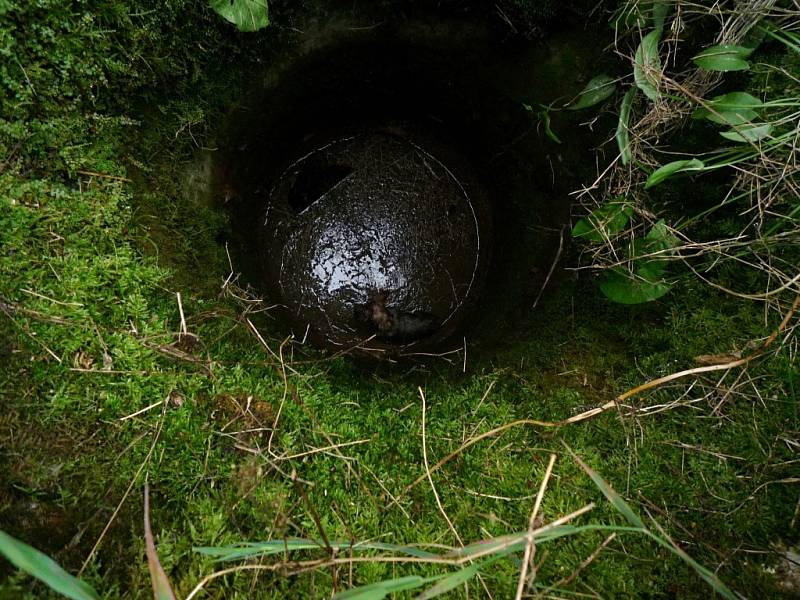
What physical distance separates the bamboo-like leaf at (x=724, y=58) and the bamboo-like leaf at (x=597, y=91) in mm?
358

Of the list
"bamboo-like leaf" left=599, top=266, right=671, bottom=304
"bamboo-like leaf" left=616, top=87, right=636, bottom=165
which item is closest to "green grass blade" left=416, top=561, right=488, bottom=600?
"bamboo-like leaf" left=599, top=266, right=671, bottom=304

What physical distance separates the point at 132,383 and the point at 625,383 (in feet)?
4.79

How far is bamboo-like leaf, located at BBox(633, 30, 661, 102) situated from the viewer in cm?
156

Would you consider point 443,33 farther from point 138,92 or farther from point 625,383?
point 625,383

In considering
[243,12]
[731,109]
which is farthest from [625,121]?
[243,12]

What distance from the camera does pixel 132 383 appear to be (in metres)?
1.42

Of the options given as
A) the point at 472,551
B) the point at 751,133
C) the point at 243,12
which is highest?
the point at 243,12

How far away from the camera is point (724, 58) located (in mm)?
1465

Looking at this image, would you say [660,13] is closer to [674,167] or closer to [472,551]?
[674,167]

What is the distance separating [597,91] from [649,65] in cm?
28

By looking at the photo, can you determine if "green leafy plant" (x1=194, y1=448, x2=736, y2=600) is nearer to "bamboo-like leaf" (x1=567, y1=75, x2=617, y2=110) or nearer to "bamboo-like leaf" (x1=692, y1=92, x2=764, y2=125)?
"bamboo-like leaf" (x1=692, y1=92, x2=764, y2=125)

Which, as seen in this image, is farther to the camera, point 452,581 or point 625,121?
point 625,121

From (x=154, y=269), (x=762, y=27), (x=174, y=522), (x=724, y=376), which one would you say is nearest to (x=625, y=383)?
(x=724, y=376)

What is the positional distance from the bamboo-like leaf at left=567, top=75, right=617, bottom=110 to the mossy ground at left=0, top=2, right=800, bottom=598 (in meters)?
0.72
